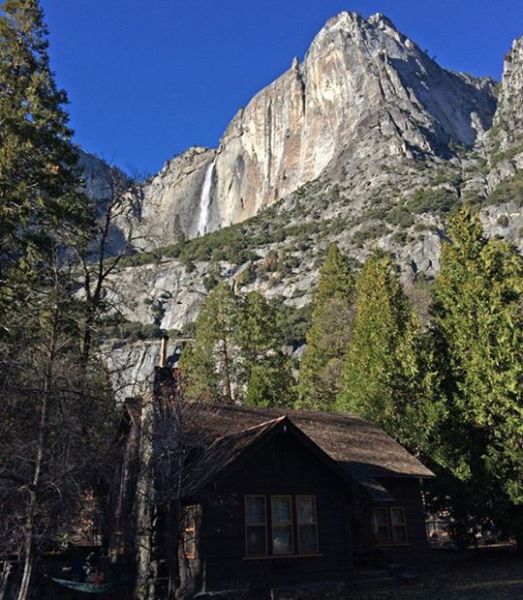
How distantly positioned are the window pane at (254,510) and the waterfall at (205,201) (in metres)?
137

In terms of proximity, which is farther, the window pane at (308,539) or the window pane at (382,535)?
the window pane at (382,535)

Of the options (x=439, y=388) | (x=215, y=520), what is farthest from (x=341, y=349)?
(x=215, y=520)

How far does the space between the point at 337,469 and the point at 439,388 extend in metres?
9.57

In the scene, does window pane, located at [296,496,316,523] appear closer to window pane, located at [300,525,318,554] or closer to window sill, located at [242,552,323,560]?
window pane, located at [300,525,318,554]

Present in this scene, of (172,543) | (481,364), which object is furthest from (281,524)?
(481,364)

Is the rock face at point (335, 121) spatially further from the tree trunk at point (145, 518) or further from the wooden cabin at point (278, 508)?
the tree trunk at point (145, 518)

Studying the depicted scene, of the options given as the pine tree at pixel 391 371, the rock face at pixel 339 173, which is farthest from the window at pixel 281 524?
the rock face at pixel 339 173

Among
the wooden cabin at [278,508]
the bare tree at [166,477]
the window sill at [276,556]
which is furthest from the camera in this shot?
the window sill at [276,556]

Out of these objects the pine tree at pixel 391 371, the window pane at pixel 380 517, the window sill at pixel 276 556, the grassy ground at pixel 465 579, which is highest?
the pine tree at pixel 391 371

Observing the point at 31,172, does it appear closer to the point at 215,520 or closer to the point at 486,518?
the point at 215,520

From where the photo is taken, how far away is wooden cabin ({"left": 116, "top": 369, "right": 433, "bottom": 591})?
15.7 meters

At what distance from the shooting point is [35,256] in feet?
65.7

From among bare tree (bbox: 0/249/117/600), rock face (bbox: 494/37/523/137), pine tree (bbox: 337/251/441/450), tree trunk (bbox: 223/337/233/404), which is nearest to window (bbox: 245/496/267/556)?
bare tree (bbox: 0/249/117/600)

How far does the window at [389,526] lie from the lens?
2028 cm
